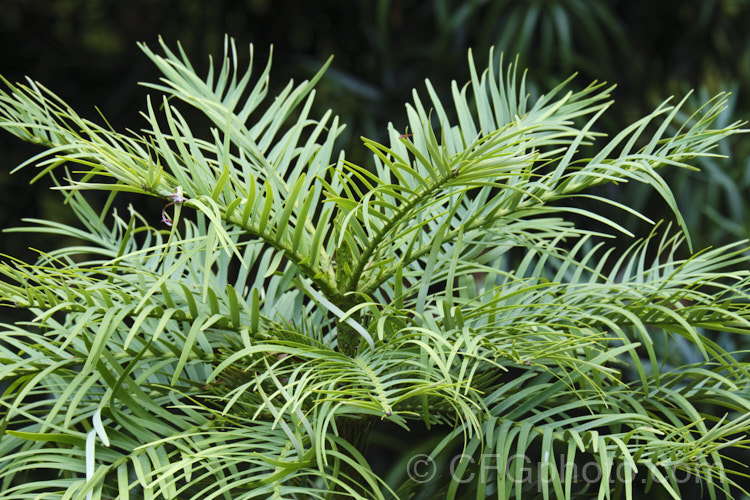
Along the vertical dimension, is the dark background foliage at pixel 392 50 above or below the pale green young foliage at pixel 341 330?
above

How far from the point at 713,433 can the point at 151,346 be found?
0.92 ft

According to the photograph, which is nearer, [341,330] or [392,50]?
[341,330]

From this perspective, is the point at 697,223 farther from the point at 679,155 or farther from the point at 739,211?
the point at 679,155

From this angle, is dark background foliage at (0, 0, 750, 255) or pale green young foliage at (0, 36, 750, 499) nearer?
pale green young foliage at (0, 36, 750, 499)

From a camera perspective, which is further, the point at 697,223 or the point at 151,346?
the point at 697,223

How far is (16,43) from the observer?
56.0 inches

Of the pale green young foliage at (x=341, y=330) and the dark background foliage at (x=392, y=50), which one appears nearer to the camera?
the pale green young foliage at (x=341, y=330)

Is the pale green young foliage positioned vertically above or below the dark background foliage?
below

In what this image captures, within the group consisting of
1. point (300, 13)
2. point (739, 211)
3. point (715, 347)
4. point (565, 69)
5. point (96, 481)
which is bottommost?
point (96, 481)

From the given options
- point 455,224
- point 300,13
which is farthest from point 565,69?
point 455,224

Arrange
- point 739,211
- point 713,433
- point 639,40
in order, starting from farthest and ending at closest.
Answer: point 639,40
point 739,211
point 713,433

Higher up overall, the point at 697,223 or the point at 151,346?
the point at 697,223

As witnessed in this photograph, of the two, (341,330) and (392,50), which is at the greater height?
(392,50)

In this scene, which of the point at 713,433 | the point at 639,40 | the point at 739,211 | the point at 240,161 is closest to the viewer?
the point at 713,433
